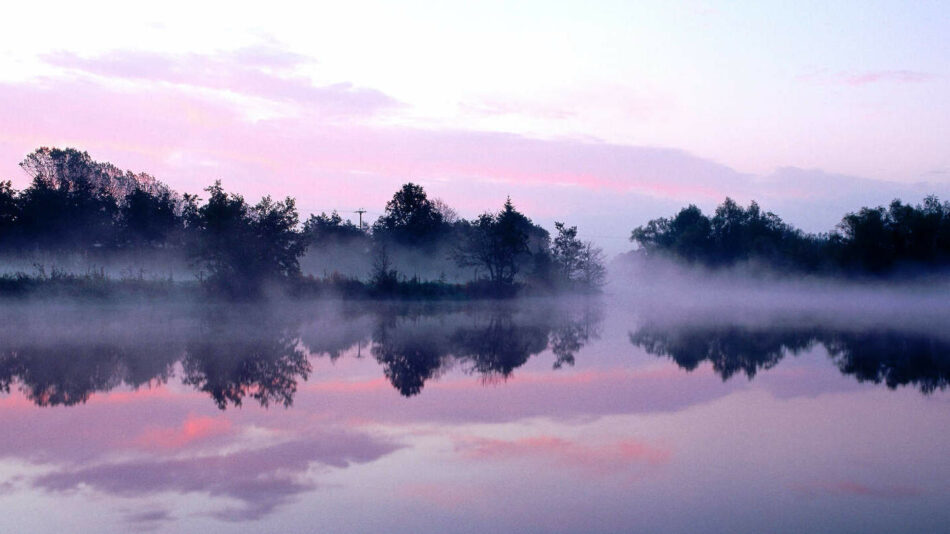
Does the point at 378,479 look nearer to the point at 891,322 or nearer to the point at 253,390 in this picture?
the point at 253,390

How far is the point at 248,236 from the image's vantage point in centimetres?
4116

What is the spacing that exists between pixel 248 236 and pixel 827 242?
175 ft

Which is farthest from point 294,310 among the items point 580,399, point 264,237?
point 580,399

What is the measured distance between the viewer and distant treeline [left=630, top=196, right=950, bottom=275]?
62.3 meters

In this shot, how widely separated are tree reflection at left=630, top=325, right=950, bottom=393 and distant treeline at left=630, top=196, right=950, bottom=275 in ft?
136

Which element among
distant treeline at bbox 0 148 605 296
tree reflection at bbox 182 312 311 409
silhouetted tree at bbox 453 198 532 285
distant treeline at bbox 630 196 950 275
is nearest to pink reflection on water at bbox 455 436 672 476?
tree reflection at bbox 182 312 311 409

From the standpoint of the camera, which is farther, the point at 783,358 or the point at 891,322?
the point at 891,322

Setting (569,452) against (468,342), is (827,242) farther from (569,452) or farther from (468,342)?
(569,452)

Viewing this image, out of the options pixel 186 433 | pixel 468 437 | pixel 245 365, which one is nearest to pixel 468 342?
pixel 245 365

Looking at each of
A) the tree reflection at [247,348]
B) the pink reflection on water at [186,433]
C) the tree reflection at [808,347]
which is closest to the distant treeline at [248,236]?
the tree reflection at [247,348]

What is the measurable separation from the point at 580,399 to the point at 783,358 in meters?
8.12

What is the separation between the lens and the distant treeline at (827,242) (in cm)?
6228

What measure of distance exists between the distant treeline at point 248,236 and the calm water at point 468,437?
20779mm

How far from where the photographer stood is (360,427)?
1053 centimetres
